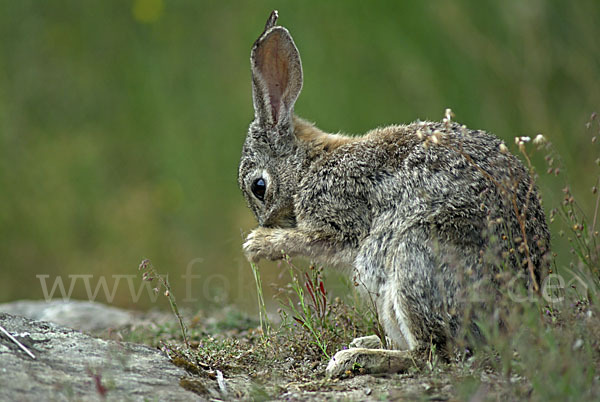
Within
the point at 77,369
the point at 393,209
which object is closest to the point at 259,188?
the point at 393,209

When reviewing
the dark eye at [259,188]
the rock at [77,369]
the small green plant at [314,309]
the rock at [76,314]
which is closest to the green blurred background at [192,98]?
the rock at [76,314]

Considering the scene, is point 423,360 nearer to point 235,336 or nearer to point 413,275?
point 413,275

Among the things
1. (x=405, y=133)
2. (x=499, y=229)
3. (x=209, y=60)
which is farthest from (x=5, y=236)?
(x=499, y=229)

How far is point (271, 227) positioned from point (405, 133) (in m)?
1.28

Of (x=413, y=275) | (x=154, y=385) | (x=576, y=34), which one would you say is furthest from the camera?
(x=576, y=34)

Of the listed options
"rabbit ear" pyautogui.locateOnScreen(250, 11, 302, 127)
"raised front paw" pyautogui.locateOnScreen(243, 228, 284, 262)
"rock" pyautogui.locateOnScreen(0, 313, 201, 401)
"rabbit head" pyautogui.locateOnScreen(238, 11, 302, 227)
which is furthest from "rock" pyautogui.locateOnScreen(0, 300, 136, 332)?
"rabbit ear" pyautogui.locateOnScreen(250, 11, 302, 127)

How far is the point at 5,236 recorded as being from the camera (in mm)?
10602

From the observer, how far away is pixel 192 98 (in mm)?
11266

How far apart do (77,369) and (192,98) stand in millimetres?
7738

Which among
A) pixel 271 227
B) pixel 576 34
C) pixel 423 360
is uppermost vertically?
pixel 576 34

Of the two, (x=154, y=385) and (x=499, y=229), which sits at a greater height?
(x=499, y=229)

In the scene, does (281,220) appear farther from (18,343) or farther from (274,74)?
(18,343)

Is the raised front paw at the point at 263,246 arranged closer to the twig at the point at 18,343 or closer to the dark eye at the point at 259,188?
the dark eye at the point at 259,188

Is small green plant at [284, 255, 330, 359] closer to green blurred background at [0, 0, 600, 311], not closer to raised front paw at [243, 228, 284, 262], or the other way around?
raised front paw at [243, 228, 284, 262]
